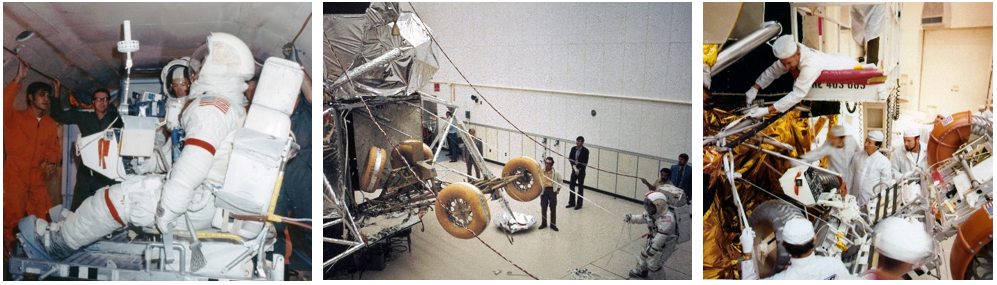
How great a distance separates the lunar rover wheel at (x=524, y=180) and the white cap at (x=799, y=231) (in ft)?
3.83

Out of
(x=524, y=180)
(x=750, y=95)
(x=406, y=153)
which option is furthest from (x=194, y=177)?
(x=750, y=95)

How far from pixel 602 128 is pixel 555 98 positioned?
26 centimetres

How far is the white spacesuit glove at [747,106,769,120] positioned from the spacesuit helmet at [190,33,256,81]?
7.44 feet

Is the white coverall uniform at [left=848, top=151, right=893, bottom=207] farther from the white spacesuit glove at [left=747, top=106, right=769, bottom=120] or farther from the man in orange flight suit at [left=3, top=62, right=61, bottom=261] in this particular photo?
the man in orange flight suit at [left=3, top=62, right=61, bottom=261]

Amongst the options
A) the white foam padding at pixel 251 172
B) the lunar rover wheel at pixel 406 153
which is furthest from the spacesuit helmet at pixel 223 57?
the lunar rover wheel at pixel 406 153

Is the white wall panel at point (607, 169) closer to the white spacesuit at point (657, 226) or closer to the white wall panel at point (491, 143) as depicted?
the white spacesuit at point (657, 226)

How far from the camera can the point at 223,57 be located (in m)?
3.47

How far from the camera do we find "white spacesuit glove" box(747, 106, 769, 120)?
357cm

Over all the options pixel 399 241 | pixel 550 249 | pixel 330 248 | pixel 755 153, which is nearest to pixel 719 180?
pixel 755 153

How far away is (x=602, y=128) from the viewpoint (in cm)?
358

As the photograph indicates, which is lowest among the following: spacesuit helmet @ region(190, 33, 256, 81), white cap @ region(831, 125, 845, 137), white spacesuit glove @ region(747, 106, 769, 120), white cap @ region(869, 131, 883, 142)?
white cap @ region(869, 131, 883, 142)

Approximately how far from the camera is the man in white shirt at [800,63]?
351 cm

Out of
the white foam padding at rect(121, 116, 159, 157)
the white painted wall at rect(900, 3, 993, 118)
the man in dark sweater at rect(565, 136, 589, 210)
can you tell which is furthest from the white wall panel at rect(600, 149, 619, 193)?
the white foam padding at rect(121, 116, 159, 157)

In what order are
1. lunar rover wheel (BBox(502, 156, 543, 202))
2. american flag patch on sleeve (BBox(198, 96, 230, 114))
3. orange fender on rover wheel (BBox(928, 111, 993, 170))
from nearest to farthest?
american flag patch on sleeve (BBox(198, 96, 230, 114)), orange fender on rover wheel (BBox(928, 111, 993, 170)), lunar rover wheel (BBox(502, 156, 543, 202))
